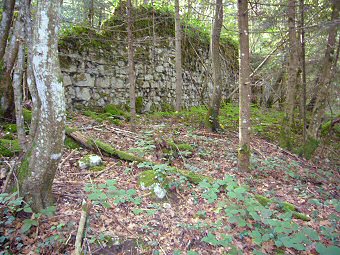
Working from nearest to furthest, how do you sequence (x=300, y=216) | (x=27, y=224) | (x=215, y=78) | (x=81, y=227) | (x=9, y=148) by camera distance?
(x=27, y=224)
(x=81, y=227)
(x=300, y=216)
(x=9, y=148)
(x=215, y=78)

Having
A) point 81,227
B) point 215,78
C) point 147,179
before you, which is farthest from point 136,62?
point 81,227

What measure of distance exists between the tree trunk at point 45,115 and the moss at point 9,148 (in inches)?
51.4

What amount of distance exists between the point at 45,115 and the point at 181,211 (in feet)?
7.16

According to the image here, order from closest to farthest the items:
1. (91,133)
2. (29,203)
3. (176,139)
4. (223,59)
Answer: (29,203) → (91,133) → (176,139) → (223,59)

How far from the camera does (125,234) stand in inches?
116

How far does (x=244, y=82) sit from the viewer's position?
4727 millimetres

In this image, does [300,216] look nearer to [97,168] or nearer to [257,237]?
[257,237]

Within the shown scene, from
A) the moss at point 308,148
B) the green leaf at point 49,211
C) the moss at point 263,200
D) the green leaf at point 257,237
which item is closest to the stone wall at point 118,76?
the moss at point 308,148

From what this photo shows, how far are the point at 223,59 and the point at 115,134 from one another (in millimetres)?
8481

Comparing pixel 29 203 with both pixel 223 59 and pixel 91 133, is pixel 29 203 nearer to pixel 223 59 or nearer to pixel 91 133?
pixel 91 133

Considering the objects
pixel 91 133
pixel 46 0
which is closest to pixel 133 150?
pixel 91 133

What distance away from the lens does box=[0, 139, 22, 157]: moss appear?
407cm

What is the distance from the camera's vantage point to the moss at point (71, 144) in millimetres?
4812

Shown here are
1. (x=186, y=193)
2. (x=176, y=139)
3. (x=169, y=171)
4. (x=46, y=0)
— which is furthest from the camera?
(x=176, y=139)
